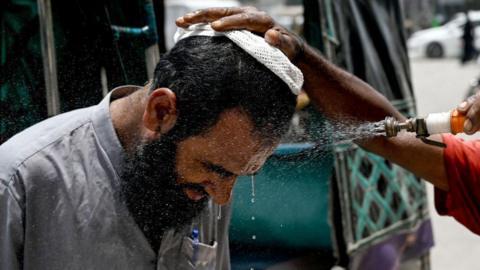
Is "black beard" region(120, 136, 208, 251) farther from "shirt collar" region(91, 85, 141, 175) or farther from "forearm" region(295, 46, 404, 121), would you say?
"forearm" region(295, 46, 404, 121)

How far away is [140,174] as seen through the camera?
1.75 m

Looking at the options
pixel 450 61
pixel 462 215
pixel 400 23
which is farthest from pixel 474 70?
pixel 462 215

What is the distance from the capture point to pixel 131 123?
69.7 inches

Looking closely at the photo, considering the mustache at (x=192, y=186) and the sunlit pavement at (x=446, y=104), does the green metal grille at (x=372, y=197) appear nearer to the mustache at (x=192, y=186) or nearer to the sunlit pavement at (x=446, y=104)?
the sunlit pavement at (x=446, y=104)

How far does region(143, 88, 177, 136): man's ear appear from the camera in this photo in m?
1.68

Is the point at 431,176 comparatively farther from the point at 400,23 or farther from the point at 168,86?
the point at 400,23

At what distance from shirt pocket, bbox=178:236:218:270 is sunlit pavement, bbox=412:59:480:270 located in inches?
155

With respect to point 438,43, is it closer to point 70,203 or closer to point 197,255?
point 197,255

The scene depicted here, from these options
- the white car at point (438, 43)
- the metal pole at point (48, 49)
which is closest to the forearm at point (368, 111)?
the metal pole at point (48, 49)

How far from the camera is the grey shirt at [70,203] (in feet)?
5.25

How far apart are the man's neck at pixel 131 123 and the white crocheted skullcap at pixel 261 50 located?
182 mm

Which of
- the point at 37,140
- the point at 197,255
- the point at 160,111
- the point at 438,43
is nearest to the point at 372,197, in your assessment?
the point at 197,255

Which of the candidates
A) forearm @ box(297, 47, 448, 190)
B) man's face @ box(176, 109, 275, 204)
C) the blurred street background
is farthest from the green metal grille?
man's face @ box(176, 109, 275, 204)

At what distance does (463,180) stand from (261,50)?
3.52 ft
